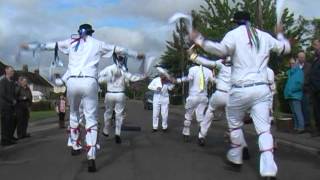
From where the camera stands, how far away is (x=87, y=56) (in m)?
11.5

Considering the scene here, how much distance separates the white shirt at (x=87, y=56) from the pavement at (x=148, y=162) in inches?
64.3

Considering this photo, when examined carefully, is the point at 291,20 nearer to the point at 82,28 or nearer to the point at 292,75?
the point at 292,75

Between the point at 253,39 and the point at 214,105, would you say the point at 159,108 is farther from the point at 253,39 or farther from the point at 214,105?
the point at 253,39

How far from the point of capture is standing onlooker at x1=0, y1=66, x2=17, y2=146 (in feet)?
55.5

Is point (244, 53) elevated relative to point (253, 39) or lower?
lower

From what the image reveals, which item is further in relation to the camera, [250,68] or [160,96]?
[160,96]

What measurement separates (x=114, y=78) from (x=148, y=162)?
4182 millimetres

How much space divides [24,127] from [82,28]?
26.9 ft

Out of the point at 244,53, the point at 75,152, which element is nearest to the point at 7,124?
the point at 75,152

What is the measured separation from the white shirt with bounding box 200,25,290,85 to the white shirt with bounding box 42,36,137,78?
2.37 m

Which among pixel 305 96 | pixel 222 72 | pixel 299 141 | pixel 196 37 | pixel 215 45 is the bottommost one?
pixel 299 141

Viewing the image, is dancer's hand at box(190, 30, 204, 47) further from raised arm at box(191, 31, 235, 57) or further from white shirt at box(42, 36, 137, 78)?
white shirt at box(42, 36, 137, 78)

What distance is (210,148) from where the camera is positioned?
548 inches

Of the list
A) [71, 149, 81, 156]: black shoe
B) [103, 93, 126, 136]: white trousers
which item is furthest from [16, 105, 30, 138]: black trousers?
[71, 149, 81, 156]: black shoe
